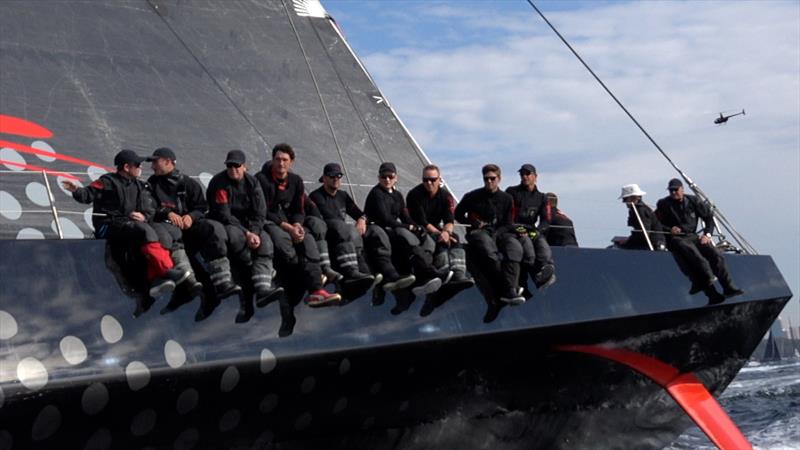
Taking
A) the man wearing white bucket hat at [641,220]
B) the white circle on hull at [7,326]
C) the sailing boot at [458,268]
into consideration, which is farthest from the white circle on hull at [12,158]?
the man wearing white bucket hat at [641,220]

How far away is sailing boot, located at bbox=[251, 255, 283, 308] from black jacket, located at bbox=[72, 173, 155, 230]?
0.62 meters

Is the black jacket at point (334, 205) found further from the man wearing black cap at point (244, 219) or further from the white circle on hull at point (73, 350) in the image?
the white circle on hull at point (73, 350)

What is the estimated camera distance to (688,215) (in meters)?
9.34

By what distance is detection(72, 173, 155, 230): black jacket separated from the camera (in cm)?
626

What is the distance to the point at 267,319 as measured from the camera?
653cm

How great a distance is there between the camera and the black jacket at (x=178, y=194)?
642cm

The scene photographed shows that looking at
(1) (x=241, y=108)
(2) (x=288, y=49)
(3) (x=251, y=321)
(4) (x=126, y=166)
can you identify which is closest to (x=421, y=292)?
(3) (x=251, y=321)

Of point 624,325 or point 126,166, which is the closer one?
point 126,166

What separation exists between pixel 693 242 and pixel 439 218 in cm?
259

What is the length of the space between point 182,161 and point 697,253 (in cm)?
399

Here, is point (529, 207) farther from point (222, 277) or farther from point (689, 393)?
point (222, 277)

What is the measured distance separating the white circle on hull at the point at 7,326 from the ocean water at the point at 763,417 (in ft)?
28.0

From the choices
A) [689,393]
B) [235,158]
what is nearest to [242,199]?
[235,158]

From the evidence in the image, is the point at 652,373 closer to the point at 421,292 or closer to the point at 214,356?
the point at 421,292
